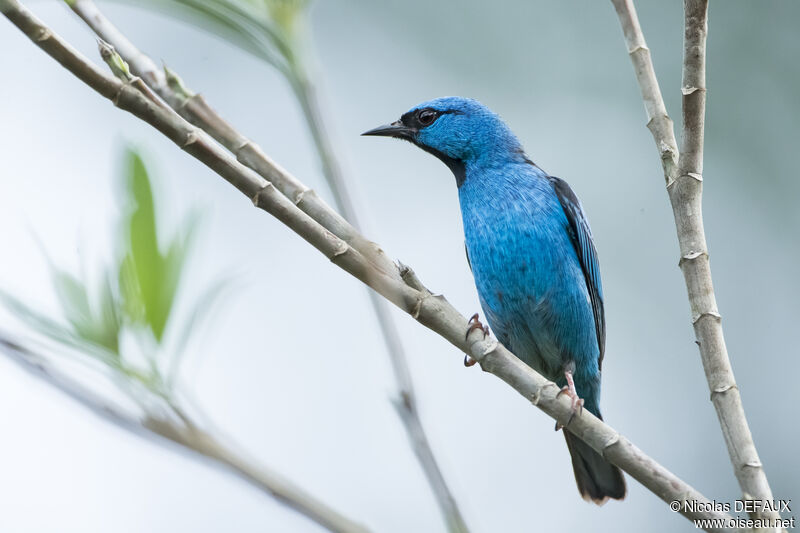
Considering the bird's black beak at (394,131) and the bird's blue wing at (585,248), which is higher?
the bird's black beak at (394,131)

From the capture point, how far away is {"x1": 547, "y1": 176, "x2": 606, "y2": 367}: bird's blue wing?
4.87m

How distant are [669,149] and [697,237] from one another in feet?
0.96

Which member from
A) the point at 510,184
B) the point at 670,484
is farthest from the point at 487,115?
the point at 670,484

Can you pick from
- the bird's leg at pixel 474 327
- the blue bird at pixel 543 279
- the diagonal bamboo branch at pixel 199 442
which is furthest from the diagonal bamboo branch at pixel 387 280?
the blue bird at pixel 543 279

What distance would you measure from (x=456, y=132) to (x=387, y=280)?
331 centimetres

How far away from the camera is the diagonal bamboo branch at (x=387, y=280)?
178 centimetres

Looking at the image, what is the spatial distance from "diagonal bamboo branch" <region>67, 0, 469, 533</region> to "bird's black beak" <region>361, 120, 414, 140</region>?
321cm

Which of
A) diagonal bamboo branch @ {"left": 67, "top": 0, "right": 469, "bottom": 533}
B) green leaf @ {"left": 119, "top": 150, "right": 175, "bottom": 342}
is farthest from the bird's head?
green leaf @ {"left": 119, "top": 150, "right": 175, "bottom": 342}

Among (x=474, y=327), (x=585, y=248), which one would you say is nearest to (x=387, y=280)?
(x=474, y=327)

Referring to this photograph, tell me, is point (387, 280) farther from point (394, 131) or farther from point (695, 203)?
point (394, 131)

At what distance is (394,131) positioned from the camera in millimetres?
5465

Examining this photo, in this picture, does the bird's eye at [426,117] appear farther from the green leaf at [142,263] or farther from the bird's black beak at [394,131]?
the green leaf at [142,263]

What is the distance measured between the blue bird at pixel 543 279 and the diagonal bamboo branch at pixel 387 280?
1.94 meters

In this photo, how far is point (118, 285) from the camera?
1432 millimetres
